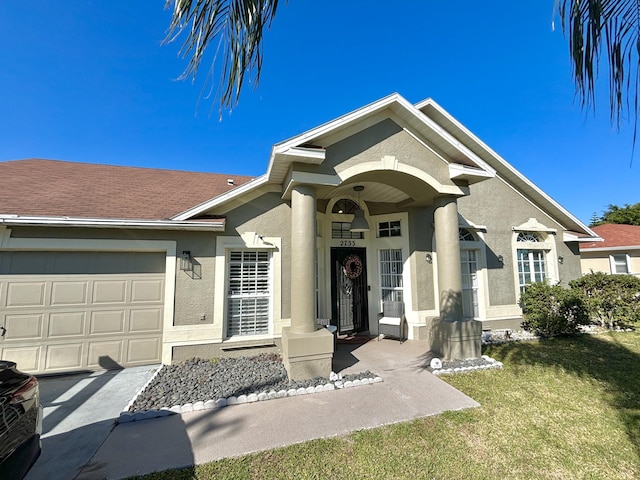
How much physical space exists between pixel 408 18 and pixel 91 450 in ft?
33.9

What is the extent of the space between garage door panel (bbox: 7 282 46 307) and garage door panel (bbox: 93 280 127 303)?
3.15ft

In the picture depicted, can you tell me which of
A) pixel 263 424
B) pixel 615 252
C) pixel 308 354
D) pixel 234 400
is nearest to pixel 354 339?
pixel 308 354

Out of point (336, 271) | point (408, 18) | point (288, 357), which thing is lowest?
point (288, 357)

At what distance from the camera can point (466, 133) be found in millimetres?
10188

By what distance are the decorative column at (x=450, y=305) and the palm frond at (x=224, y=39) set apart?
6.32 meters

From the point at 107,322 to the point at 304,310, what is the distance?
450 centimetres

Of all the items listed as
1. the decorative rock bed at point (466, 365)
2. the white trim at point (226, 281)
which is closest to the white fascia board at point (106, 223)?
the white trim at point (226, 281)

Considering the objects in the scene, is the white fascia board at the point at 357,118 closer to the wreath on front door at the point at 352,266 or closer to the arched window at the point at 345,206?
the arched window at the point at 345,206

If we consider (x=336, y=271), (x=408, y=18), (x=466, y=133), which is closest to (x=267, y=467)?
(x=336, y=271)

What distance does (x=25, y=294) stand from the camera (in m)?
5.98

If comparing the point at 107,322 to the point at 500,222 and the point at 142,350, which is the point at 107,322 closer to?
the point at 142,350

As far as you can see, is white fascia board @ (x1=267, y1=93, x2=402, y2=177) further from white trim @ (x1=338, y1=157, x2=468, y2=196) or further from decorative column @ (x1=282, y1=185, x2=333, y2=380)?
white trim @ (x1=338, y1=157, x2=468, y2=196)

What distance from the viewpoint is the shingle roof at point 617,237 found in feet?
52.7

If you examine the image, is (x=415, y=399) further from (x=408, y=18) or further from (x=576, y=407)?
(x=408, y=18)
